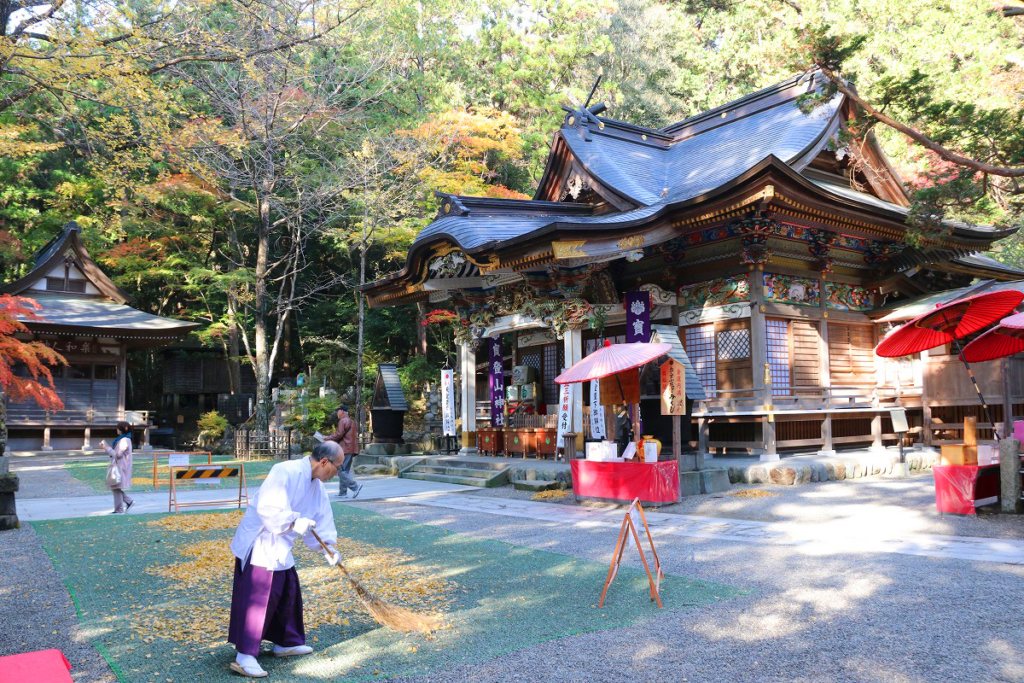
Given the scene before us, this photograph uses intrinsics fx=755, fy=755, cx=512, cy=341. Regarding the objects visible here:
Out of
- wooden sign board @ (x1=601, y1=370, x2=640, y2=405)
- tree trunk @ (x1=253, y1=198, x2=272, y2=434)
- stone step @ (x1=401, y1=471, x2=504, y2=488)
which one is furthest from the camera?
tree trunk @ (x1=253, y1=198, x2=272, y2=434)

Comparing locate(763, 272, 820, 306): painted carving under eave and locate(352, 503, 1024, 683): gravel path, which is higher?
locate(763, 272, 820, 306): painted carving under eave

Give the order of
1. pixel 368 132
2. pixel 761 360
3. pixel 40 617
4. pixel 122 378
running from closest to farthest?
pixel 40 617, pixel 761 360, pixel 368 132, pixel 122 378

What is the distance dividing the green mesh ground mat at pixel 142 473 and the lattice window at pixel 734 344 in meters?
9.72

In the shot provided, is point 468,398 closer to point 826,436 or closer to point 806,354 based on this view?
point 806,354

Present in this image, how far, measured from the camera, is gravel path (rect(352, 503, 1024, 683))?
4094mm

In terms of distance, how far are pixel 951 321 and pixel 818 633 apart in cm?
615

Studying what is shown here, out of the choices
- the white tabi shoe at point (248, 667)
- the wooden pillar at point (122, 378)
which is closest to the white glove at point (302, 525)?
the white tabi shoe at point (248, 667)

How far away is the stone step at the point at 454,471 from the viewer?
48.5ft

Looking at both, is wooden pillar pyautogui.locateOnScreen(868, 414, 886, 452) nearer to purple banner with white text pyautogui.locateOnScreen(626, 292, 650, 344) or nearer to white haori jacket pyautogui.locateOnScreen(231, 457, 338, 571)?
purple banner with white text pyautogui.locateOnScreen(626, 292, 650, 344)

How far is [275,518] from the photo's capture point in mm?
4293

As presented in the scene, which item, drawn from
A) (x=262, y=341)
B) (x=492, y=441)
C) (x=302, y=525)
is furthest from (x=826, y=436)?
(x=262, y=341)

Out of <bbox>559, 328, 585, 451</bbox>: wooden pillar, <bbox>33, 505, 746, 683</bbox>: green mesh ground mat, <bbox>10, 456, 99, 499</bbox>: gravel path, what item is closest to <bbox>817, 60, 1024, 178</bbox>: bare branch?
<bbox>33, 505, 746, 683</bbox>: green mesh ground mat

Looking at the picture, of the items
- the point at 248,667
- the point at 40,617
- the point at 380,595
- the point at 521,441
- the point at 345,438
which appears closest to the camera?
the point at 248,667

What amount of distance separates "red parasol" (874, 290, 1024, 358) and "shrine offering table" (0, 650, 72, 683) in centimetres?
931
